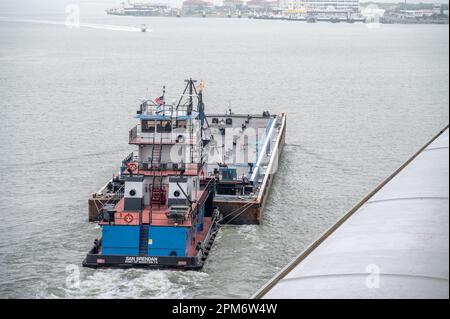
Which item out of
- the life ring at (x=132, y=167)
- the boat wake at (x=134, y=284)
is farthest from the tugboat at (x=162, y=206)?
the boat wake at (x=134, y=284)

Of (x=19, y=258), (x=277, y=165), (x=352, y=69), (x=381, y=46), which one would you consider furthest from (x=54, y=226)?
(x=381, y=46)

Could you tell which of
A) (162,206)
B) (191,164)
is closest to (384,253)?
(162,206)

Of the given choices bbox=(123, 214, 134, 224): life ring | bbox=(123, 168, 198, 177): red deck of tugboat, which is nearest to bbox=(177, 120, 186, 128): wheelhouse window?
bbox=(123, 168, 198, 177): red deck of tugboat

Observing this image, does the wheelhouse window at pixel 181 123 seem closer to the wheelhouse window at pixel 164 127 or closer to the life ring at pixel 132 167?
the wheelhouse window at pixel 164 127

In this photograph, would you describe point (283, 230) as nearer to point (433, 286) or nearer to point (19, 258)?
point (19, 258)

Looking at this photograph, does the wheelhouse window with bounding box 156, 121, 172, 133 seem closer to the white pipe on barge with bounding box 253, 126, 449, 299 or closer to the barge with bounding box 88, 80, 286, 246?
the barge with bounding box 88, 80, 286, 246

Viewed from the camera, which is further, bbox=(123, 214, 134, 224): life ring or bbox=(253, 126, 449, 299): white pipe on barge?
bbox=(123, 214, 134, 224): life ring

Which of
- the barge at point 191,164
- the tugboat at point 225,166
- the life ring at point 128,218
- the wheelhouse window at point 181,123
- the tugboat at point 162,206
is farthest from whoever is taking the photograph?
the wheelhouse window at point 181,123

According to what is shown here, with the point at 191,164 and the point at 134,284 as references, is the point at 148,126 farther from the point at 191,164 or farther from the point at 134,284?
the point at 134,284
